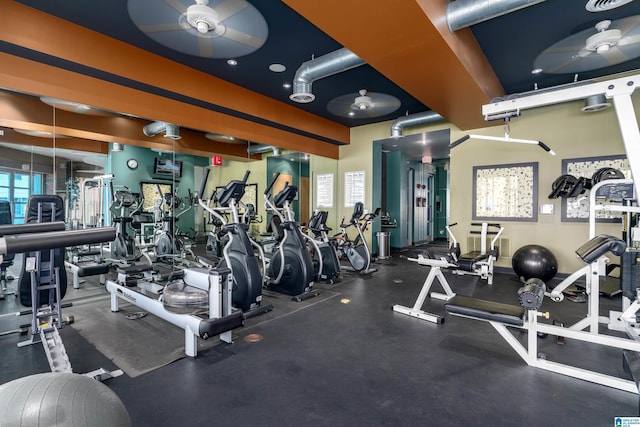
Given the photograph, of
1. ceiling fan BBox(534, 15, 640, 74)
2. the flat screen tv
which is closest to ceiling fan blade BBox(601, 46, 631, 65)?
ceiling fan BBox(534, 15, 640, 74)

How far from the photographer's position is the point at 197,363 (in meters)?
2.36

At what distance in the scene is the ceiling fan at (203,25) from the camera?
9.01 feet

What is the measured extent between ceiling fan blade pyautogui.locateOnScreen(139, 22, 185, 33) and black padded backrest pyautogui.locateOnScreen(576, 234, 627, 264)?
4.30 meters

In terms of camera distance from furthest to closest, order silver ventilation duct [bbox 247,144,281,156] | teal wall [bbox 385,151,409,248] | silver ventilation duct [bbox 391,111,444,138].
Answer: teal wall [bbox 385,151,409,248] < silver ventilation duct [bbox 247,144,281,156] < silver ventilation duct [bbox 391,111,444,138]

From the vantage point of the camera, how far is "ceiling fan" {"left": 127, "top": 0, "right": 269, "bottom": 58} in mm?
2746

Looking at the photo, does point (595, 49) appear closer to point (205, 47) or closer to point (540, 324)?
point (540, 324)

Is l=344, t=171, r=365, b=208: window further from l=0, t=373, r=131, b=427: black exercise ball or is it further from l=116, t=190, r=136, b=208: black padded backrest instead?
l=0, t=373, r=131, b=427: black exercise ball

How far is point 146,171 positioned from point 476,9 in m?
4.72

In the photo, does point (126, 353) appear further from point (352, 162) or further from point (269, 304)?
point (352, 162)

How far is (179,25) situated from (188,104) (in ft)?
5.37

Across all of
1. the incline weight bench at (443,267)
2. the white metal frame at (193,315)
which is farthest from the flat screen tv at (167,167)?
the incline weight bench at (443,267)

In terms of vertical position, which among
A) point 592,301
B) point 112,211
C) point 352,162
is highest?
point 352,162

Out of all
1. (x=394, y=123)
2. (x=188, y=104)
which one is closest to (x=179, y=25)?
(x=188, y=104)

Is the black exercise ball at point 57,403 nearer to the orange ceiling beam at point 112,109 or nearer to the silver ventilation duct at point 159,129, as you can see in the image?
the orange ceiling beam at point 112,109
